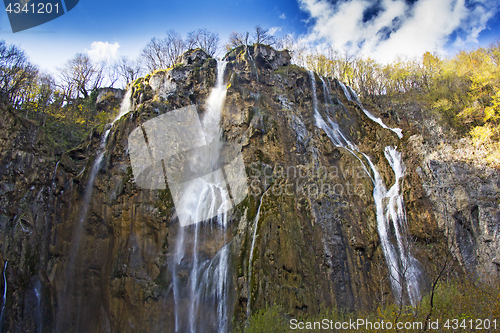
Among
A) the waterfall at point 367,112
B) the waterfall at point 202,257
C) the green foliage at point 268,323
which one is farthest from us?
the waterfall at point 367,112

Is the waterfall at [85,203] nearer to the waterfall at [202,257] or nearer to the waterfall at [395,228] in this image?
the waterfall at [202,257]

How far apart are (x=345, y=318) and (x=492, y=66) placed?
2503cm

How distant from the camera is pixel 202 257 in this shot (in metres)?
18.3

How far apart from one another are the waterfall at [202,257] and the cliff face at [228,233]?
0.44 feet

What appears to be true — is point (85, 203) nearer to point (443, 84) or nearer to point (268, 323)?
point (268, 323)

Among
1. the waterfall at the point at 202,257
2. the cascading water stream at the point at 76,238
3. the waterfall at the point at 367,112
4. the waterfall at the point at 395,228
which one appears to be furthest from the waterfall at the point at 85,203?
the waterfall at the point at 367,112

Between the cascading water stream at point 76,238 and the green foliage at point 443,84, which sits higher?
the green foliage at point 443,84

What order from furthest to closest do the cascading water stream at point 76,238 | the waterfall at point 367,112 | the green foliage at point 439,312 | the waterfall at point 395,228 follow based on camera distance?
the waterfall at point 367,112
the cascading water stream at point 76,238
the waterfall at point 395,228
the green foliage at point 439,312

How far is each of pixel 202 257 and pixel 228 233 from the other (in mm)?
2368

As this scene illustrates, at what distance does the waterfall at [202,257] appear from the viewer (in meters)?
16.3

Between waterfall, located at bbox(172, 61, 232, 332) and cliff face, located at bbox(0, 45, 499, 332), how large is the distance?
13 centimetres

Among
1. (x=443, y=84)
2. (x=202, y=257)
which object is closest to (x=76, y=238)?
(x=202, y=257)

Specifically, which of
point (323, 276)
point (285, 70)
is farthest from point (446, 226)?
point (285, 70)

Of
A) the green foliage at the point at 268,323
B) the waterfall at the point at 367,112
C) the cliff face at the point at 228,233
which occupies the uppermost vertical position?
the waterfall at the point at 367,112
